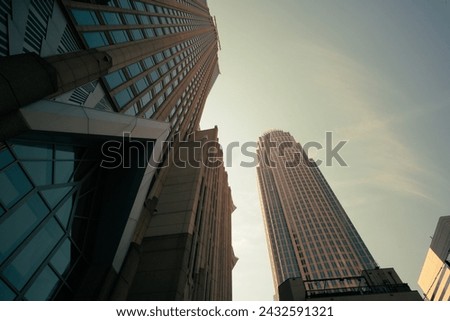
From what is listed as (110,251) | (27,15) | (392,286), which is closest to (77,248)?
(110,251)

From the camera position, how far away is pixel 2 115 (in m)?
7.21

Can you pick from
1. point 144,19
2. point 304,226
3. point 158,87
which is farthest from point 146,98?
point 304,226

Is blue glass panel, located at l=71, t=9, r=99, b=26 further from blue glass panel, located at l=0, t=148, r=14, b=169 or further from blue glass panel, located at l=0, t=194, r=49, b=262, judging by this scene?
blue glass panel, located at l=0, t=194, r=49, b=262

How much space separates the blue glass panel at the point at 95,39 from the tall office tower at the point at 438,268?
132 feet

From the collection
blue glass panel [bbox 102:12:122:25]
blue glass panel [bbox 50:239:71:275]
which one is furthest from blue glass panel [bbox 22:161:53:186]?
blue glass panel [bbox 102:12:122:25]

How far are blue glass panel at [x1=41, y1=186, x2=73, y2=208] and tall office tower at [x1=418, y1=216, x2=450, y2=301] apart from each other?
38117mm

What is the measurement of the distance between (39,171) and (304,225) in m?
128

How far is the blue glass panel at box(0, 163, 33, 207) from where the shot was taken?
8.26 m

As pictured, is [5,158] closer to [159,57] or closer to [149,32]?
[159,57]

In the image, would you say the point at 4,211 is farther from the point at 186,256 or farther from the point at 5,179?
the point at 186,256

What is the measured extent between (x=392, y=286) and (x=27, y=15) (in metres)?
25.6

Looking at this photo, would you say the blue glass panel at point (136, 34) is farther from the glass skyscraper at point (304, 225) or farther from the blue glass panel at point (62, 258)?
the glass skyscraper at point (304, 225)

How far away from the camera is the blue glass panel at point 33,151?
898 cm

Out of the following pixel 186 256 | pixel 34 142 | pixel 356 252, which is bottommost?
pixel 34 142
